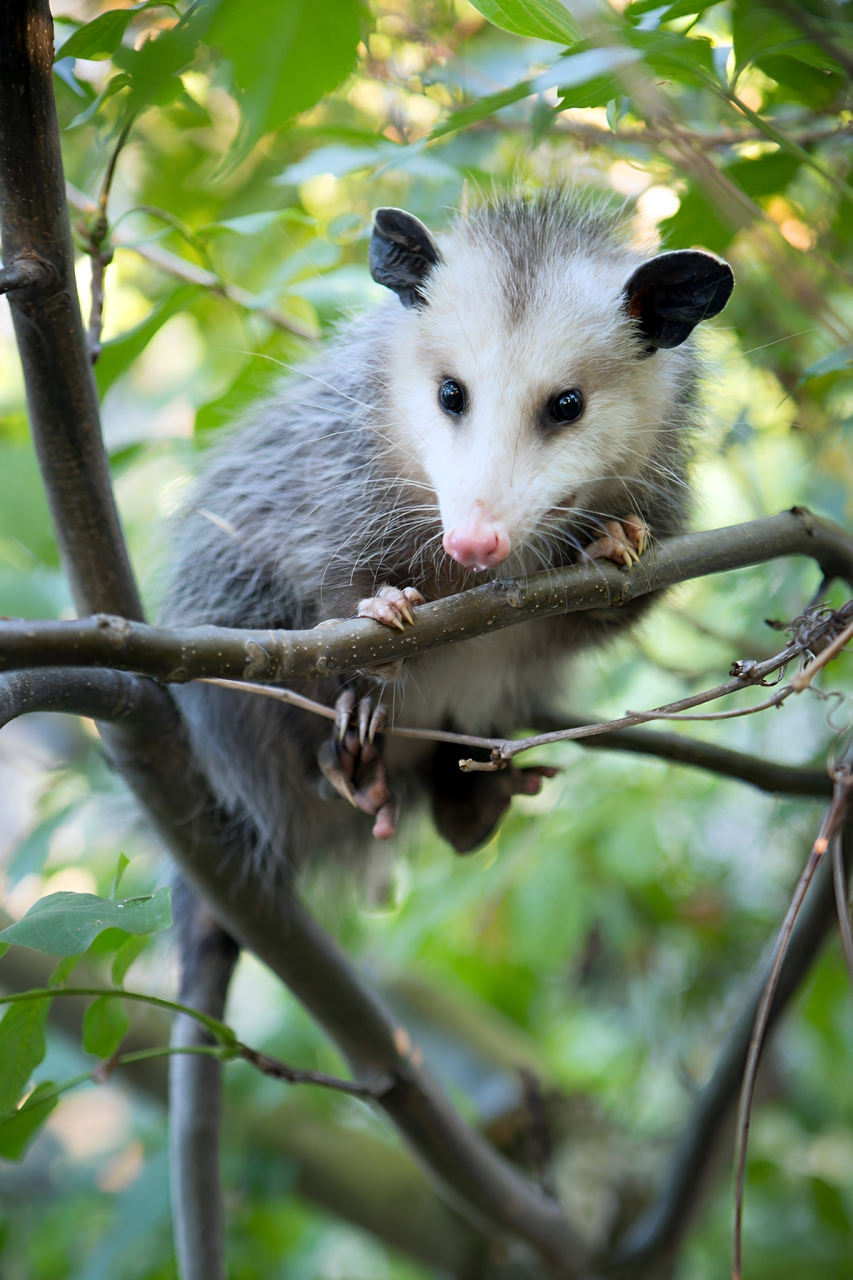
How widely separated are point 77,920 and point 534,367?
820mm

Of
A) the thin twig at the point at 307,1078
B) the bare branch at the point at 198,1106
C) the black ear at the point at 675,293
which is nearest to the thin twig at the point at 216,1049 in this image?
the thin twig at the point at 307,1078

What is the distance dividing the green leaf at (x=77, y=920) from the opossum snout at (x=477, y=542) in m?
0.46

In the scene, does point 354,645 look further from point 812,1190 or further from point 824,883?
point 812,1190

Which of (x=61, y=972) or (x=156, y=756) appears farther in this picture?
(x=156, y=756)

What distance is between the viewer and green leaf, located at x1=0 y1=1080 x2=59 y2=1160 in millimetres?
1002

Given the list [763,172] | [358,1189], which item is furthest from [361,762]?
[358,1189]

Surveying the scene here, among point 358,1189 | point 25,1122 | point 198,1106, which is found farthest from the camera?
point 358,1189

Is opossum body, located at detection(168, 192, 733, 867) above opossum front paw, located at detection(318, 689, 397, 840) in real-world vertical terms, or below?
above

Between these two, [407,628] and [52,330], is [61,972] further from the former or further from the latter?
[52,330]

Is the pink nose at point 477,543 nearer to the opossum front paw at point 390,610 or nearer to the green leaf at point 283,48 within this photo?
the opossum front paw at point 390,610

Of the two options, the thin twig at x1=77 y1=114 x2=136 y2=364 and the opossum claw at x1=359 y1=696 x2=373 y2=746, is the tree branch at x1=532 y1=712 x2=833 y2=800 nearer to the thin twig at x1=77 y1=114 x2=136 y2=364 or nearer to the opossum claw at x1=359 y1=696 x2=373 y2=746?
the opossum claw at x1=359 y1=696 x2=373 y2=746

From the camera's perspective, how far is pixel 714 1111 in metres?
1.65

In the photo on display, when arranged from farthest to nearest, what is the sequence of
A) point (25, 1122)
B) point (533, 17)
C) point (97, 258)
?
point (97, 258) → point (25, 1122) → point (533, 17)

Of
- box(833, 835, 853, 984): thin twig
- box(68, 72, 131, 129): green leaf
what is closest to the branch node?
box(68, 72, 131, 129): green leaf
